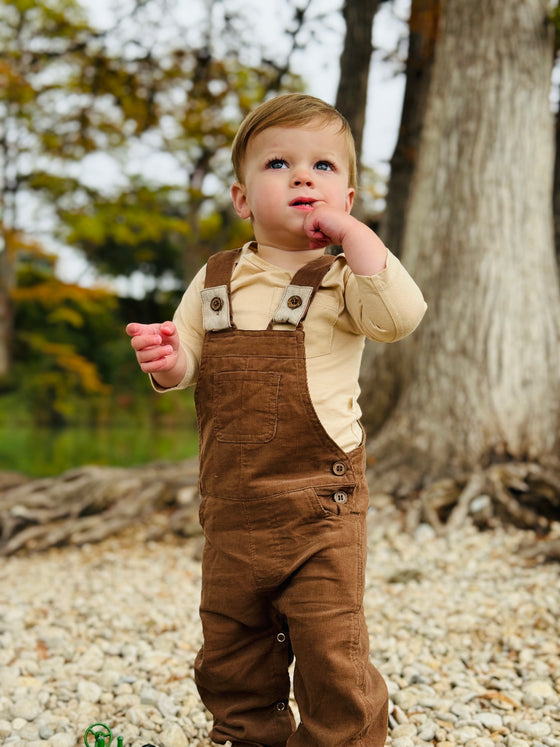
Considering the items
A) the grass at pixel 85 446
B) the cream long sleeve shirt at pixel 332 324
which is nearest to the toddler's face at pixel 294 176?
the cream long sleeve shirt at pixel 332 324

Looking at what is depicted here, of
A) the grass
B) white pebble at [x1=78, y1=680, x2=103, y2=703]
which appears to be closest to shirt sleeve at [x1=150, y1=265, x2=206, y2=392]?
white pebble at [x1=78, y1=680, x2=103, y2=703]

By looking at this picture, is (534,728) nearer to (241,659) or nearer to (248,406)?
(241,659)

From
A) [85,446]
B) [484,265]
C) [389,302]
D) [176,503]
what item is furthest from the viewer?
[85,446]

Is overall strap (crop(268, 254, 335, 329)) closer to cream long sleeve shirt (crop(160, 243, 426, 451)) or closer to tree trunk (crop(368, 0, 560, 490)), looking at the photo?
cream long sleeve shirt (crop(160, 243, 426, 451))

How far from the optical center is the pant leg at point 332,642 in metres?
1.70

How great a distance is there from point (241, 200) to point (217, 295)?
28 cm

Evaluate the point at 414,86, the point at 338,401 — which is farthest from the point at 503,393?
the point at 338,401

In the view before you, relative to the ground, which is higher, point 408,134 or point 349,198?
point 408,134

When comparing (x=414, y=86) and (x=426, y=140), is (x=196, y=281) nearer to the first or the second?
(x=426, y=140)

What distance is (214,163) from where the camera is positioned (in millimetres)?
16047

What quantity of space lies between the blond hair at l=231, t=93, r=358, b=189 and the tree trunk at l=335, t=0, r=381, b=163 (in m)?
2.99

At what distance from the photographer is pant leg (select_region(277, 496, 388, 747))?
1.70m

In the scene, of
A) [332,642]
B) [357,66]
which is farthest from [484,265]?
[332,642]

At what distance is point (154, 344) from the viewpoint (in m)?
1.72
